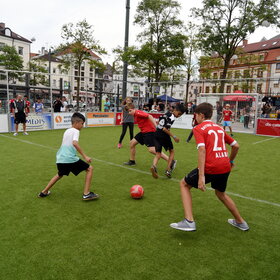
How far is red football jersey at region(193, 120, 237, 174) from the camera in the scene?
3.28 m

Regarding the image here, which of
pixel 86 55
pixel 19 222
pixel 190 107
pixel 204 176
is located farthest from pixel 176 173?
pixel 86 55

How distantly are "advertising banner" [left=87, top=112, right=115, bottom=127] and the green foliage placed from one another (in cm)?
521

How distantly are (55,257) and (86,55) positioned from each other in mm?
26825

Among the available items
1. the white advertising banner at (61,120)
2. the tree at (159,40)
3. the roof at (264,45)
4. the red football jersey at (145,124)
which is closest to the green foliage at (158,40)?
the tree at (159,40)

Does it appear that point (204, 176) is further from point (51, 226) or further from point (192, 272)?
point (51, 226)

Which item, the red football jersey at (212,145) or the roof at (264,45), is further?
the roof at (264,45)

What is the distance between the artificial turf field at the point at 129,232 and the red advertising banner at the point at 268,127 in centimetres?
1009

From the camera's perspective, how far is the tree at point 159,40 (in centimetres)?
2144

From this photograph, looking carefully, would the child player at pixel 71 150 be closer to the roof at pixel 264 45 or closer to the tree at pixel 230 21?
the tree at pixel 230 21

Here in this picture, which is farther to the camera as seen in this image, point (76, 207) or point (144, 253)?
point (76, 207)

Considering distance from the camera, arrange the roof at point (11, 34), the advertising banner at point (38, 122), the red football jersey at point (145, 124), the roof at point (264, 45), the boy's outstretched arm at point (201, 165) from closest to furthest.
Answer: the boy's outstretched arm at point (201, 165) < the red football jersey at point (145, 124) < the advertising banner at point (38, 122) < the roof at point (11, 34) < the roof at point (264, 45)

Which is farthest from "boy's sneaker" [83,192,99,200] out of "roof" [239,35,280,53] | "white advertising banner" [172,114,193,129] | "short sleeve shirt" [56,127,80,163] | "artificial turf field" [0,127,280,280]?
"roof" [239,35,280,53]

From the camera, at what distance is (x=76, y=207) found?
4555 mm

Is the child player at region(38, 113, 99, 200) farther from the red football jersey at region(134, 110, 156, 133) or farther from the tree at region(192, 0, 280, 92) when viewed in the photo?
the tree at region(192, 0, 280, 92)
